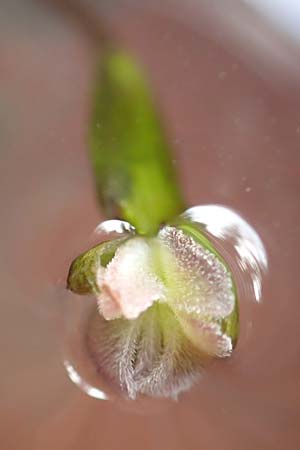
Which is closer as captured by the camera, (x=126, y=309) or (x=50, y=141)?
(x=126, y=309)

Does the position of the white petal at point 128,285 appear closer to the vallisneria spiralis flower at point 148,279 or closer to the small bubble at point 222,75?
the vallisneria spiralis flower at point 148,279

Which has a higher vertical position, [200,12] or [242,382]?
[200,12]

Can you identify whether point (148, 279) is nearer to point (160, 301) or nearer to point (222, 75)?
point (160, 301)

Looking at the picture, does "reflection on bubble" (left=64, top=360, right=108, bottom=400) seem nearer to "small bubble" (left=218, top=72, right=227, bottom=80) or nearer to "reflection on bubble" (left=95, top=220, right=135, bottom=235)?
"reflection on bubble" (left=95, top=220, right=135, bottom=235)

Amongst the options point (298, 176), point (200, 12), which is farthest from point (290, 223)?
point (200, 12)

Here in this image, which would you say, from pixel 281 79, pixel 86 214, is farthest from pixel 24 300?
pixel 281 79

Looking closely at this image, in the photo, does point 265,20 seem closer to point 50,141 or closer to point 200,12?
point 200,12
